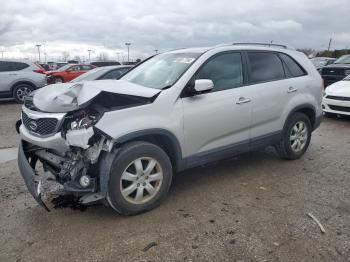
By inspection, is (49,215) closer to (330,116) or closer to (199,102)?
(199,102)

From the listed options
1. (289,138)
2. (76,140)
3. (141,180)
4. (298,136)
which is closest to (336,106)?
(298,136)

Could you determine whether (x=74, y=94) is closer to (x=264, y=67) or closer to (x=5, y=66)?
(x=264, y=67)

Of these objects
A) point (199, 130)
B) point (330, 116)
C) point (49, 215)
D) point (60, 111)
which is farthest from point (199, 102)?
point (330, 116)

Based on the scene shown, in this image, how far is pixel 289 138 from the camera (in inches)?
196

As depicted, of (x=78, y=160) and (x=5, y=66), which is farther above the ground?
(x=5, y=66)

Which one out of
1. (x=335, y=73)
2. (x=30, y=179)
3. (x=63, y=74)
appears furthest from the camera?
(x=63, y=74)

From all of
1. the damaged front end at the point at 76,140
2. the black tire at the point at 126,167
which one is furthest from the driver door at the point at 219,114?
the damaged front end at the point at 76,140

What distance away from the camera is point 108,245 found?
2955mm

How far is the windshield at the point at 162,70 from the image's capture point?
12.7 feet

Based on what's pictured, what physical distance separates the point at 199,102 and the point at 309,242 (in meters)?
1.83

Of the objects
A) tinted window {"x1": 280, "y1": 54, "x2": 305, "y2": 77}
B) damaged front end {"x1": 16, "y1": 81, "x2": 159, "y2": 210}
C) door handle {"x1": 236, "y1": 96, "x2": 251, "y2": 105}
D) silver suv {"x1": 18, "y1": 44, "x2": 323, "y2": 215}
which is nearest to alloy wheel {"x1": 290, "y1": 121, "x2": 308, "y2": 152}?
silver suv {"x1": 18, "y1": 44, "x2": 323, "y2": 215}

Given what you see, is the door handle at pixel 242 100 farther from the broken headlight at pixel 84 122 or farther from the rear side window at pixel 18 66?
the rear side window at pixel 18 66

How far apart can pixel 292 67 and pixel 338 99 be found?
4304 mm

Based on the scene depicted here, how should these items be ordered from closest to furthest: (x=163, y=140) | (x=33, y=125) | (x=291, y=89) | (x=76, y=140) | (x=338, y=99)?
(x=76, y=140)
(x=33, y=125)
(x=163, y=140)
(x=291, y=89)
(x=338, y=99)
